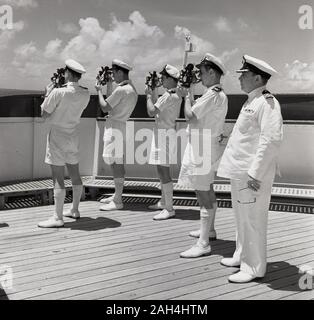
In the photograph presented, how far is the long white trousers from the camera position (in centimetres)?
400

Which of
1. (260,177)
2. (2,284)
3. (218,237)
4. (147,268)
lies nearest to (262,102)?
(260,177)

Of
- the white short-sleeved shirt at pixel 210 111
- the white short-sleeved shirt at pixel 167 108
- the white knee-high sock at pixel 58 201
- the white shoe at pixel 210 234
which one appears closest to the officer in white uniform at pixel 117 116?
the white short-sleeved shirt at pixel 167 108

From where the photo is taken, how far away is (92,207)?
693 cm

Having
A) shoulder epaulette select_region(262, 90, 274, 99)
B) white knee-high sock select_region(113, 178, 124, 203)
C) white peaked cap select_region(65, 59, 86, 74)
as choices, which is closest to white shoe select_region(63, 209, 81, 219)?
white knee-high sock select_region(113, 178, 124, 203)

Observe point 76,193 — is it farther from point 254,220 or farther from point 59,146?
point 254,220

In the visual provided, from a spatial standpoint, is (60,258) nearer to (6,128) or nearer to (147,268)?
(147,268)

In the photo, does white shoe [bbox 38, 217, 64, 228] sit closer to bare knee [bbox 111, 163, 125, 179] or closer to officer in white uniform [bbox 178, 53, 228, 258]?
bare knee [bbox 111, 163, 125, 179]

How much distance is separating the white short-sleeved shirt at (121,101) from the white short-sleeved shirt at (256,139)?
8.55ft

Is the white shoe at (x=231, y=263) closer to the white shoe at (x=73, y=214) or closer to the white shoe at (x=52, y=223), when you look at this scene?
the white shoe at (x=52, y=223)

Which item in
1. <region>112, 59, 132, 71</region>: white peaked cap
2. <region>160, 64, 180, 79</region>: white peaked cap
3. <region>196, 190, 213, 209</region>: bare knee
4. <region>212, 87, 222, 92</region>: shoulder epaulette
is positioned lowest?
<region>196, 190, 213, 209</region>: bare knee

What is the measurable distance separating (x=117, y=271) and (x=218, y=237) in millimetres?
1572

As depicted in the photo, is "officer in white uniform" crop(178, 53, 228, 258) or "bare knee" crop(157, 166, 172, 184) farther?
"bare knee" crop(157, 166, 172, 184)

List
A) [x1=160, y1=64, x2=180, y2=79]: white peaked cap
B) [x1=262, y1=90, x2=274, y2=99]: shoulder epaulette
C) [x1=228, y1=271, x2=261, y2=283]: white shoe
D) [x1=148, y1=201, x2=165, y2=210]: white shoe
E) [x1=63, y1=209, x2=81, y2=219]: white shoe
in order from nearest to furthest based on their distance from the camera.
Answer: [x1=262, y1=90, x2=274, y2=99]: shoulder epaulette → [x1=228, y1=271, x2=261, y2=283]: white shoe → [x1=160, y1=64, x2=180, y2=79]: white peaked cap → [x1=63, y1=209, x2=81, y2=219]: white shoe → [x1=148, y1=201, x2=165, y2=210]: white shoe

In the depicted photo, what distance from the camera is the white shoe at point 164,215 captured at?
6262mm
